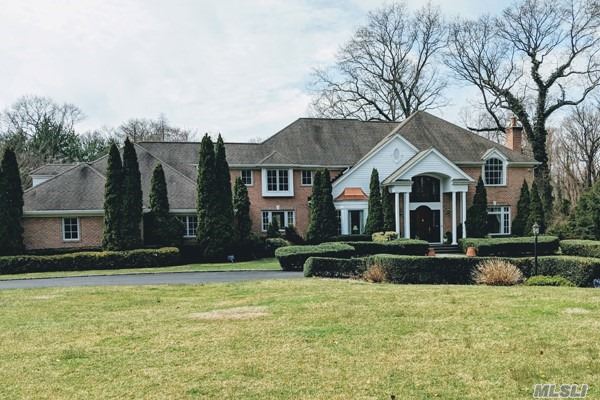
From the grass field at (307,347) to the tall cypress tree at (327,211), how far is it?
18.9m

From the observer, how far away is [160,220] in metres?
28.7

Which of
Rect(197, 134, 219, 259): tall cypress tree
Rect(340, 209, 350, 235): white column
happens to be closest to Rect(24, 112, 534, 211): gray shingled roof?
Rect(197, 134, 219, 259): tall cypress tree

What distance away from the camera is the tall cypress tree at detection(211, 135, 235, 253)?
28.0 m

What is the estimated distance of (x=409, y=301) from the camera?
1107 centimetres

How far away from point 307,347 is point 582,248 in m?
19.1

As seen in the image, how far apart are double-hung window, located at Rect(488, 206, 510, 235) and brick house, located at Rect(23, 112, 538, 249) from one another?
7cm

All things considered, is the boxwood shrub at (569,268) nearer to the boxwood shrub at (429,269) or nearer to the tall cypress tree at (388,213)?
the boxwood shrub at (429,269)

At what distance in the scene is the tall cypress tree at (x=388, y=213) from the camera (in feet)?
103

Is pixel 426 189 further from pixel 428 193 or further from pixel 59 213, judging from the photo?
pixel 59 213

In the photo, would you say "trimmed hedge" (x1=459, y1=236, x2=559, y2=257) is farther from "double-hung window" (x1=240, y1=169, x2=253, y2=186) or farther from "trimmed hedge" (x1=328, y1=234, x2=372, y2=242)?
"double-hung window" (x1=240, y1=169, x2=253, y2=186)

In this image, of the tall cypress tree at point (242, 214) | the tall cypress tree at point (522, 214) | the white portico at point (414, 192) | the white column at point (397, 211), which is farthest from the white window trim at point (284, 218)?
the tall cypress tree at point (522, 214)

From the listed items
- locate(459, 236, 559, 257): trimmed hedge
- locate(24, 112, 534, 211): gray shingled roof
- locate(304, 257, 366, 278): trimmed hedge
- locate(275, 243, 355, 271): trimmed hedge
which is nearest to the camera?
locate(304, 257, 366, 278): trimmed hedge

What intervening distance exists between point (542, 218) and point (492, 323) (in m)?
27.7

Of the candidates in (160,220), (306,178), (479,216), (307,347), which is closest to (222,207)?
(160,220)
